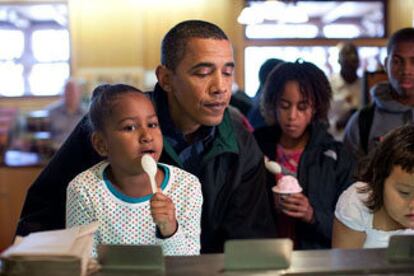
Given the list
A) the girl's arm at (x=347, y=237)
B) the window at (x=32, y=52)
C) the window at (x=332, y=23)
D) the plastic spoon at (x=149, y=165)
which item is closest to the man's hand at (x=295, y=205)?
the girl's arm at (x=347, y=237)

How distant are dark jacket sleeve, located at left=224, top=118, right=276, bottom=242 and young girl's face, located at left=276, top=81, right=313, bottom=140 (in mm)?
392

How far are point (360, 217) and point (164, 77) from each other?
0.59 m

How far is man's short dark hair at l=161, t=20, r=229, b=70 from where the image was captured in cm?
136

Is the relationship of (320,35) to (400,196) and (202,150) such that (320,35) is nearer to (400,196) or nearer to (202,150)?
(202,150)

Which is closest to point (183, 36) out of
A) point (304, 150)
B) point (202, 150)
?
point (202, 150)

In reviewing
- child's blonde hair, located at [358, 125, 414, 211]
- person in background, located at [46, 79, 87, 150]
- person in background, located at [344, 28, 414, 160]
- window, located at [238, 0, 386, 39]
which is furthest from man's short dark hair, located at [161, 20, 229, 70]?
window, located at [238, 0, 386, 39]

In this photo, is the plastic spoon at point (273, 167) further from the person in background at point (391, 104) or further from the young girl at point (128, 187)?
the young girl at point (128, 187)

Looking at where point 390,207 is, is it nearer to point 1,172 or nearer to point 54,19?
point 1,172

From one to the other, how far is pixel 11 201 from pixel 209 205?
9.74 feet

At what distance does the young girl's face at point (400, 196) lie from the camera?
1.04 metres

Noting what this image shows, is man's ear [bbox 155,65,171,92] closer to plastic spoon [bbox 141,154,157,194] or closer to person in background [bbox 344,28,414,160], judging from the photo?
plastic spoon [bbox 141,154,157,194]

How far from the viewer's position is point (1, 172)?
3.97 m

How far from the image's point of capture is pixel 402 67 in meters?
2.07

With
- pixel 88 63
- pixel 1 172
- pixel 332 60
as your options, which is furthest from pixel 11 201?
pixel 332 60
